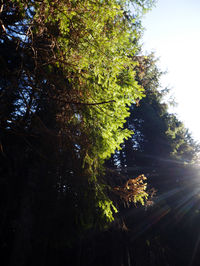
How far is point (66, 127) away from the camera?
13.2ft

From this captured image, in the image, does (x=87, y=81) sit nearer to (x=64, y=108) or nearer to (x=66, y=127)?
(x=64, y=108)

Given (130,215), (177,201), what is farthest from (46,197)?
(177,201)

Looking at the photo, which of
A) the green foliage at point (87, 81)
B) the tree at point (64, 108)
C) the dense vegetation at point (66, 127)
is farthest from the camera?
the green foliage at point (87, 81)

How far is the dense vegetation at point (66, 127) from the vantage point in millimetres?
3102

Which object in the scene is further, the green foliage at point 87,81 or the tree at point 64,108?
the green foliage at point 87,81

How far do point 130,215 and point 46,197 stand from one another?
1162 centimetres

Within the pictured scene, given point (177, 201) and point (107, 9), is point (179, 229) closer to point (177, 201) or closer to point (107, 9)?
point (177, 201)

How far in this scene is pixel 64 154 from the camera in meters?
4.79

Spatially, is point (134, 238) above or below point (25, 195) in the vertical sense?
below

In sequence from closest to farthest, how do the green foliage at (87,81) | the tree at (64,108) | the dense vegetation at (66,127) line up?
the tree at (64,108)
the dense vegetation at (66,127)
the green foliage at (87,81)

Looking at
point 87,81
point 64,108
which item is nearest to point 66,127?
point 64,108

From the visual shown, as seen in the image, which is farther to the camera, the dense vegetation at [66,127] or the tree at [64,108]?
the dense vegetation at [66,127]

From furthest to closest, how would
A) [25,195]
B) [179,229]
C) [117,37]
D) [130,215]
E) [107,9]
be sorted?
[179,229]
[130,215]
[25,195]
[117,37]
[107,9]

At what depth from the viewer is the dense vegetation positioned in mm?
3102
